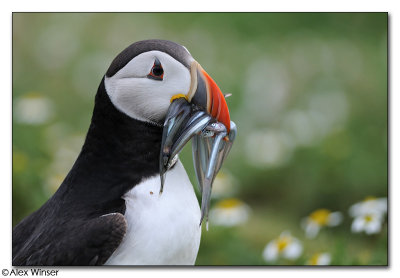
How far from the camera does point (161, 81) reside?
2.94 metres

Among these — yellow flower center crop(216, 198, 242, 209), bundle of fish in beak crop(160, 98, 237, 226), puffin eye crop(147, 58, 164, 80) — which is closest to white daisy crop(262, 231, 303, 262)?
yellow flower center crop(216, 198, 242, 209)

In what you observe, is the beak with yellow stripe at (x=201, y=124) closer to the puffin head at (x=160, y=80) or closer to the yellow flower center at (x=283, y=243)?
the puffin head at (x=160, y=80)

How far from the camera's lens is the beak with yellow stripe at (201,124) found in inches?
117

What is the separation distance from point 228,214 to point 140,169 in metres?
1.43

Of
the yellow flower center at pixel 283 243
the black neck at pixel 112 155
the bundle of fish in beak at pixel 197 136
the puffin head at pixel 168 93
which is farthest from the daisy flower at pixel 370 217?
the black neck at pixel 112 155

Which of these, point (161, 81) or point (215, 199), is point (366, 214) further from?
point (161, 81)

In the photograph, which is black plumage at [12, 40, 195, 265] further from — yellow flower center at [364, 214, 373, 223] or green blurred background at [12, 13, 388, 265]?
yellow flower center at [364, 214, 373, 223]

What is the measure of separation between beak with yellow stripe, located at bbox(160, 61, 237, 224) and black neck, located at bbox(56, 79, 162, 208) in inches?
3.6

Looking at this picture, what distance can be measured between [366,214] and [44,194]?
A: 189 centimetres

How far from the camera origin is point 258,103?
578 cm

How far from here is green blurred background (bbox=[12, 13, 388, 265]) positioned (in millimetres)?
4586

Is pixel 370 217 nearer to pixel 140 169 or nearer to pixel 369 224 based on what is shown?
pixel 369 224
